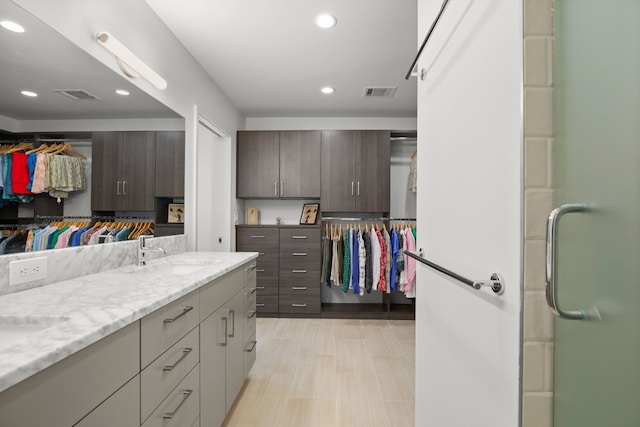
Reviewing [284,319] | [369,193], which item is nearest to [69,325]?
[284,319]

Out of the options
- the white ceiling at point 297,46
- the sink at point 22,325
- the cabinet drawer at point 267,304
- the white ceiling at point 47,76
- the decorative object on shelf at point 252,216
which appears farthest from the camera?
the decorative object on shelf at point 252,216

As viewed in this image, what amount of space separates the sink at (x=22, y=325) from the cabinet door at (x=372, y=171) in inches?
130

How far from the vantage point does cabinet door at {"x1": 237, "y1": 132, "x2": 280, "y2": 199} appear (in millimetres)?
4020

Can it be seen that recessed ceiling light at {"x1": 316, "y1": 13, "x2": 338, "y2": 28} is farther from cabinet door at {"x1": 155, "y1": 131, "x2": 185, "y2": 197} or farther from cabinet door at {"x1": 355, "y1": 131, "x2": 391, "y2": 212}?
cabinet door at {"x1": 355, "y1": 131, "x2": 391, "y2": 212}

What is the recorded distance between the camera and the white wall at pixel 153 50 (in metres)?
1.46

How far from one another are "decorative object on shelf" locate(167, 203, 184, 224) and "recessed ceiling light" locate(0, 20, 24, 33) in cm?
124

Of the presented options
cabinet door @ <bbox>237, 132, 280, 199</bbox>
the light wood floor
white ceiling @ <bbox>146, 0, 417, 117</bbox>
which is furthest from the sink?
cabinet door @ <bbox>237, 132, 280, 199</bbox>

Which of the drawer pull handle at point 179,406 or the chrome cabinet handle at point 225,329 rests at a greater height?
the chrome cabinet handle at point 225,329

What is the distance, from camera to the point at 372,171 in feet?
12.9

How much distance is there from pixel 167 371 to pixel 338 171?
312 cm

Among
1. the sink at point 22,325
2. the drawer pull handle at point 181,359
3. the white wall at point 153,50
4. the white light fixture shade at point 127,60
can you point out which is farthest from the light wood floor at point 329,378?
the white light fixture shade at point 127,60

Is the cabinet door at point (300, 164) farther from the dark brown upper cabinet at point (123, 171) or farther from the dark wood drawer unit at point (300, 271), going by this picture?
the dark brown upper cabinet at point (123, 171)

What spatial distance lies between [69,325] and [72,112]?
1257mm

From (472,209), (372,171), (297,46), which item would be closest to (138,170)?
(297,46)
